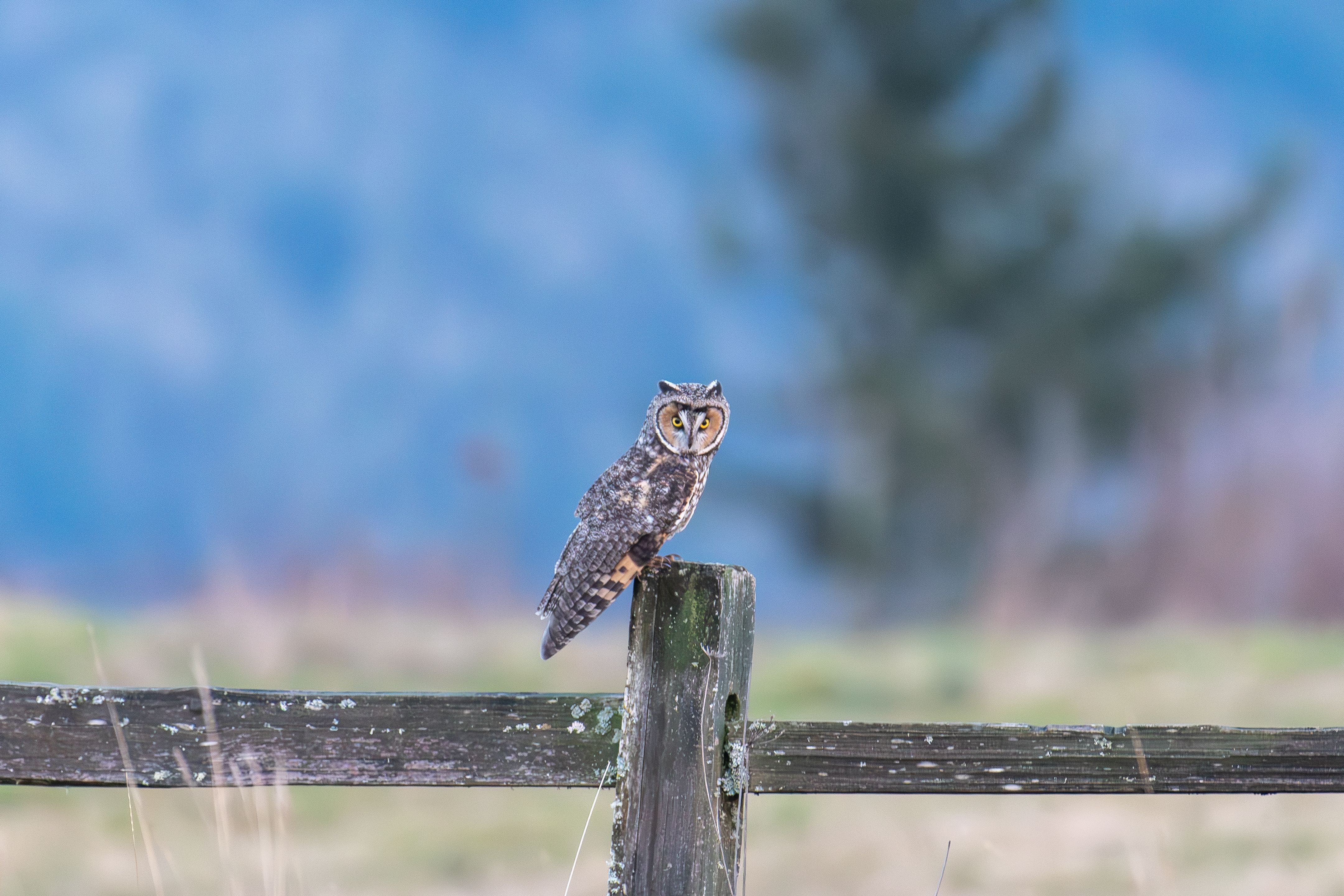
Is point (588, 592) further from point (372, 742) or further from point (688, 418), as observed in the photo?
point (372, 742)

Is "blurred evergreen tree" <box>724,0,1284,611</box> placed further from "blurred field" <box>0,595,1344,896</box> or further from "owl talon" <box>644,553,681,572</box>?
"owl talon" <box>644,553,681,572</box>

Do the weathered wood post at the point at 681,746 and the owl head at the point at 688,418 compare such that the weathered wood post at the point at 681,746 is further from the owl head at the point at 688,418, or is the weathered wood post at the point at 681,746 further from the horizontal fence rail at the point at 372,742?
the owl head at the point at 688,418

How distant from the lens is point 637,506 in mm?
3023

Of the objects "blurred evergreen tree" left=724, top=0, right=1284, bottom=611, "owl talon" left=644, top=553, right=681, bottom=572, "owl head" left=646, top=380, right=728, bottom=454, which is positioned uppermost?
"blurred evergreen tree" left=724, top=0, right=1284, bottom=611

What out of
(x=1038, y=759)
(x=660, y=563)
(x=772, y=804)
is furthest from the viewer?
(x=772, y=804)

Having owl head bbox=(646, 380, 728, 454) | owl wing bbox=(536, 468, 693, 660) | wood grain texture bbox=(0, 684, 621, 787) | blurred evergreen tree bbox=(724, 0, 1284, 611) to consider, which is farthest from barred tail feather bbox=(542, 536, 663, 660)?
blurred evergreen tree bbox=(724, 0, 1284, 611)

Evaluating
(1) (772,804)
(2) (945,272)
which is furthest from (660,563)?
(2) (945,272)

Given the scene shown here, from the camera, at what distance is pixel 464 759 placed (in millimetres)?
2068

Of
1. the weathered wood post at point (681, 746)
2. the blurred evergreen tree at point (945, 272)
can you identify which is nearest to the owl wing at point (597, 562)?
the weathered wood post at point (681, 746)

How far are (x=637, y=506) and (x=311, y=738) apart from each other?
1159 mm

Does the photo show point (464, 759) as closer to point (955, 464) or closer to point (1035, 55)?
point (955, 464)

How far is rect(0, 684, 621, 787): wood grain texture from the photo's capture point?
2.06m

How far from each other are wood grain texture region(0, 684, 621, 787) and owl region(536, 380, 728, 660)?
554mm

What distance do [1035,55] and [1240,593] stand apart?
941 centimetres
